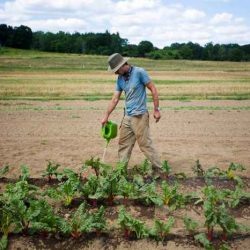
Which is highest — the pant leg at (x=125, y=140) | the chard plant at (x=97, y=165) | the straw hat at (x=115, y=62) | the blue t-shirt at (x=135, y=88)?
the straw hat at (x=115, y=62)

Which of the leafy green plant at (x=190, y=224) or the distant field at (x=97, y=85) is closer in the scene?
the leafy green plant at (x=190, y=224)

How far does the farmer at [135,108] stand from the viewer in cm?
645

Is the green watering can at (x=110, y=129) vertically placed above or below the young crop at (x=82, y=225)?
above

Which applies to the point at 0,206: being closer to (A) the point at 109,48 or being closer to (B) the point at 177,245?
(B) the point at 177,245

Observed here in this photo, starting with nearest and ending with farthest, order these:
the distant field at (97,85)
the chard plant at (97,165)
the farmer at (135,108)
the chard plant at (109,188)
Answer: the chard plant at (109,188), the chard plant at (97,165), the farmer at (135,108), the distant field at (97,85)

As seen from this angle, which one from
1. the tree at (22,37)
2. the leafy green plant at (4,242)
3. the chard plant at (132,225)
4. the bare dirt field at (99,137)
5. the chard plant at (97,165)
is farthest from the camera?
the tree at (22,37)

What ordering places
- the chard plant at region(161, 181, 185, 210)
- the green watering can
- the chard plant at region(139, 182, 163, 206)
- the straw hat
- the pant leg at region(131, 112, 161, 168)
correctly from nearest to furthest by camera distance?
the chard plant at region(139, 182, 163, 206) < the chard plant at region(161, 181, 185, 210) < the straw hat < the pant leg at region(131, 112, 161, 168) < the green watering can

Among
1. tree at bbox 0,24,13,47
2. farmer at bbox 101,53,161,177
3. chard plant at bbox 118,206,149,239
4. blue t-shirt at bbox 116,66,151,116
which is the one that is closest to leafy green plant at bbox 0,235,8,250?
chard plant at bbox 118,206,149,239

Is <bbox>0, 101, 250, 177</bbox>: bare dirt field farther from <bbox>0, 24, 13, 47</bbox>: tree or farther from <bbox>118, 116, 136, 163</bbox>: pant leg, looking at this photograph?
<bbox>0, 24, 13, 47</bbox>: tree

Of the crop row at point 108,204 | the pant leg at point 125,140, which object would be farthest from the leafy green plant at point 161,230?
the pant leg at point 125,140

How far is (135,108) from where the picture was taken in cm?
661

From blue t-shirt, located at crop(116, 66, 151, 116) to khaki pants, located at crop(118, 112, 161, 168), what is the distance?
12 centimetres

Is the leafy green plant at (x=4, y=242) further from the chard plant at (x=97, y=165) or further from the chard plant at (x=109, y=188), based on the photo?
the chard plant at (x=97, y=165)

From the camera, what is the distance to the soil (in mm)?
4820
